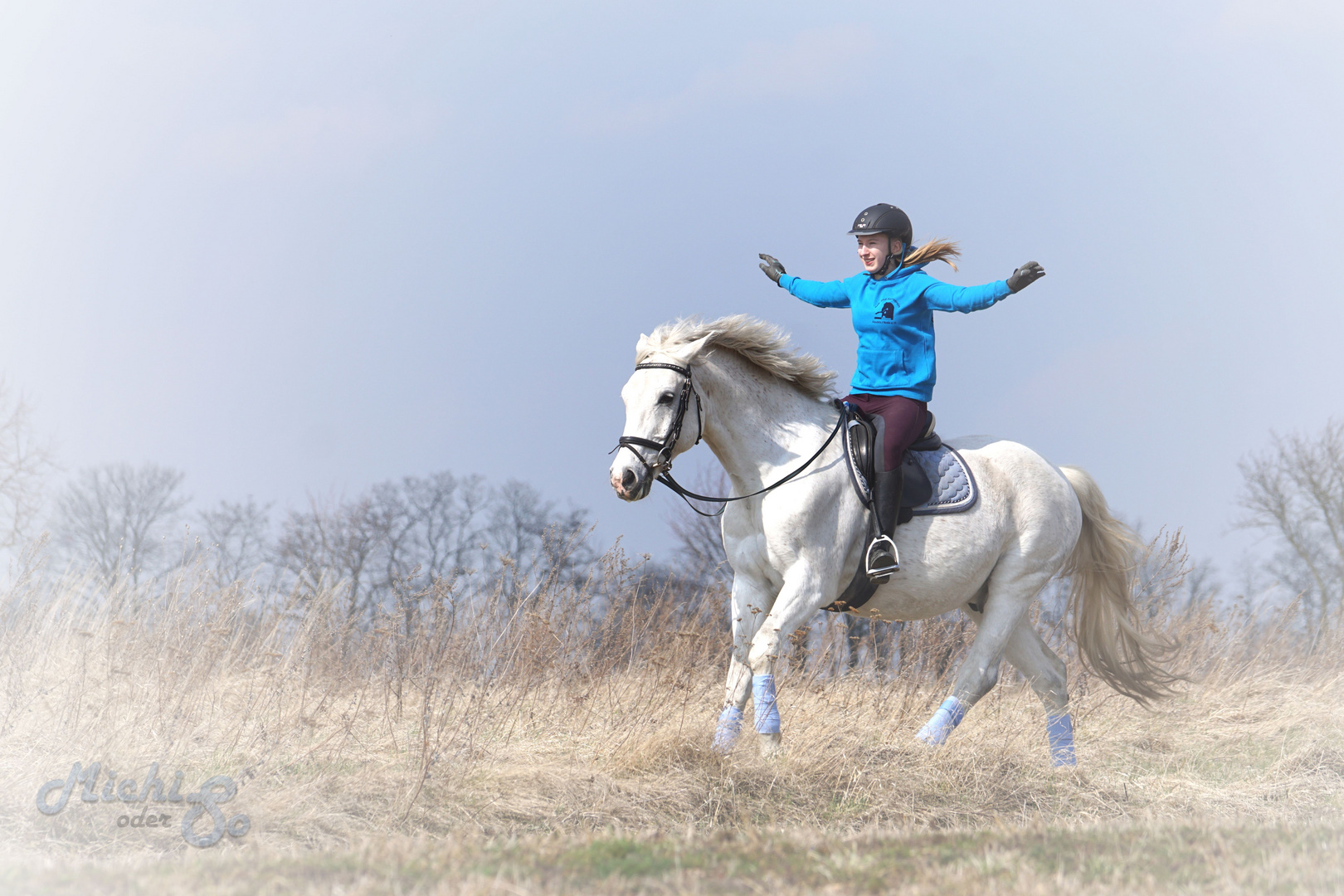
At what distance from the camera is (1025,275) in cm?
538

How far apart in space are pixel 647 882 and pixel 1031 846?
4.97 ft

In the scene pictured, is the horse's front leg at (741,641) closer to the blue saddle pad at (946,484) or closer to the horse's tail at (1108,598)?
the blue saddle pad at (946,484)

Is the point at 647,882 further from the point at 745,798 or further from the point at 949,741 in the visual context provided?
the point at 949,741

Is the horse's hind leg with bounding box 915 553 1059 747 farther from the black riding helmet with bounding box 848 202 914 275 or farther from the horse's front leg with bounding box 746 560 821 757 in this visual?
the black riding helmet with bounding box 848 202 914 275

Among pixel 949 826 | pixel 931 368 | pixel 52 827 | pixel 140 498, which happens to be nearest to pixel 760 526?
pixel 931 368

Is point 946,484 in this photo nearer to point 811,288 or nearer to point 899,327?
point 899,327

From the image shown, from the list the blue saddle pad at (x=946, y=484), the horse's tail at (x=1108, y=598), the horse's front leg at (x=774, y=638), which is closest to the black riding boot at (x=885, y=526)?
the blue saddle pad at (x=946, y=484)

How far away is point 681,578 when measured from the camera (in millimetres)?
10930

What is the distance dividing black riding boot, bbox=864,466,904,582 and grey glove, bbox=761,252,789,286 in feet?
5.12

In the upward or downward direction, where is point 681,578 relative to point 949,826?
upward

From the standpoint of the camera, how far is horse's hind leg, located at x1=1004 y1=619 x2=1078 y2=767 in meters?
6.33

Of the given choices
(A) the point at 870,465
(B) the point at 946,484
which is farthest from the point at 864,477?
(B) the point at 946,484

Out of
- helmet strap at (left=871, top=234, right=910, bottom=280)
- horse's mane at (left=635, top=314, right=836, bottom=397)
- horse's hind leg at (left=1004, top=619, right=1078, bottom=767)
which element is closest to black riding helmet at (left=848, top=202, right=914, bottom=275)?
helmet strap at (left=871, top=234, right=910, bottom=280)

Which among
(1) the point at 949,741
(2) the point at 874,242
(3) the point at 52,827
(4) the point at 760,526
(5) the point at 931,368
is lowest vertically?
(3) the point at 52,827
